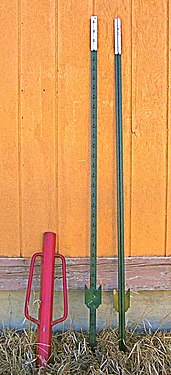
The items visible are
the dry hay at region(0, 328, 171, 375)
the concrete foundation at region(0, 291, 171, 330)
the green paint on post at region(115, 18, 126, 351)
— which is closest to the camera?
the dry hay at region(0, 328, 171, 375)

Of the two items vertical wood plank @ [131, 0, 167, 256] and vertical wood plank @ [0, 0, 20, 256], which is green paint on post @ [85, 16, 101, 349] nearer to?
vertical wood plank @ [131, 0, 167, 256]

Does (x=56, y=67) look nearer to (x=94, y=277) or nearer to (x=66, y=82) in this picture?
(x=66, y=82)

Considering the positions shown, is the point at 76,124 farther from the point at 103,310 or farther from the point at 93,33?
the point at 103,310

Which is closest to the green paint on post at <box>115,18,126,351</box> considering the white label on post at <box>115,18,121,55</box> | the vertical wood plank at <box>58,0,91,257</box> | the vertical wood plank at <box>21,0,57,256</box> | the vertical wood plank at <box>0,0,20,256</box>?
the white label on post at <box>115,18,121,55</box>

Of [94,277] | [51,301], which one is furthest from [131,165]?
[51,301]

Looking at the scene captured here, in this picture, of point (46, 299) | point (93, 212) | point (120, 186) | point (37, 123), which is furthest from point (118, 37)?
point (46, 299)

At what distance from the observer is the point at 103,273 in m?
2.00

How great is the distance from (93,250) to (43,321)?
1.05 feet

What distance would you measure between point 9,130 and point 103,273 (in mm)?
667

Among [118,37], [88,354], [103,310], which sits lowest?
[88,354]

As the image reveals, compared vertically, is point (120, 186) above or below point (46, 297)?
above

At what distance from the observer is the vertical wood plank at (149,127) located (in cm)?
195

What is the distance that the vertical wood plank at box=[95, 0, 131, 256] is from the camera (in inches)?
76.6

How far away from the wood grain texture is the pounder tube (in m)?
0.13
